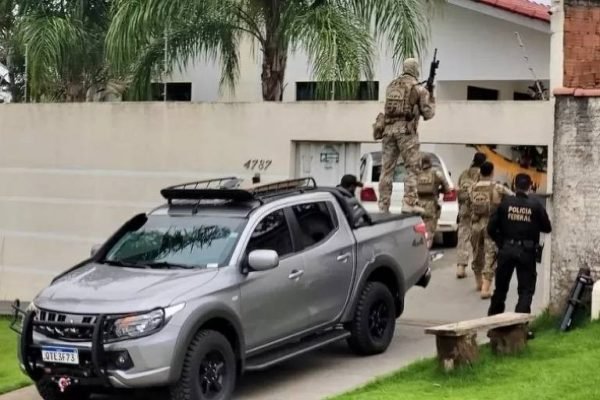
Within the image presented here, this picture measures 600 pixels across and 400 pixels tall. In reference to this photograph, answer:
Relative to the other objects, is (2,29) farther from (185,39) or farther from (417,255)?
(417,255)

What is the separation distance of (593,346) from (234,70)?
874 cm

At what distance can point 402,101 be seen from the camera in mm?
11320

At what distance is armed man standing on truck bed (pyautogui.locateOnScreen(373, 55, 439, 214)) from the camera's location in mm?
11320

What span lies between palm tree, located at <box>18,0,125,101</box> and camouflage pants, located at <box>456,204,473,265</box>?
644cm

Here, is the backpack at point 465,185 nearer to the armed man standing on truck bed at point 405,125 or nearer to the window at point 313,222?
the armed man standing on truck bed at point 405,125

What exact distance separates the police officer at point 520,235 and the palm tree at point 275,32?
3.78 metres

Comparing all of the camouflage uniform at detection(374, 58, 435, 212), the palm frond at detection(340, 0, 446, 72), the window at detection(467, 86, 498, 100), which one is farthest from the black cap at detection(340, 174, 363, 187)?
the window at detection(467, 86, 498, 100)

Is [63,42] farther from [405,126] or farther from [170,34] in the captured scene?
[405,126]

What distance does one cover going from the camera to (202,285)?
7562 mm

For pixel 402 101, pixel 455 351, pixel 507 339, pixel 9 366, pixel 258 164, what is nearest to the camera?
pixel 455 351

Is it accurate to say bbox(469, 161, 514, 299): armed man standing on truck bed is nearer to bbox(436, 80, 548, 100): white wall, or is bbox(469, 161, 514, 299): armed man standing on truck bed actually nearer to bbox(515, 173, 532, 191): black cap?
bbox(515, 173, 532, 191): black cap

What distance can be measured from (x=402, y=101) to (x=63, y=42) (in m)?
5.90

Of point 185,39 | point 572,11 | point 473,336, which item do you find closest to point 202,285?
point 473,336

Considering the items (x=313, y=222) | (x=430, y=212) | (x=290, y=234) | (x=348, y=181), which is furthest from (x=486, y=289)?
(x=290, y=234)
